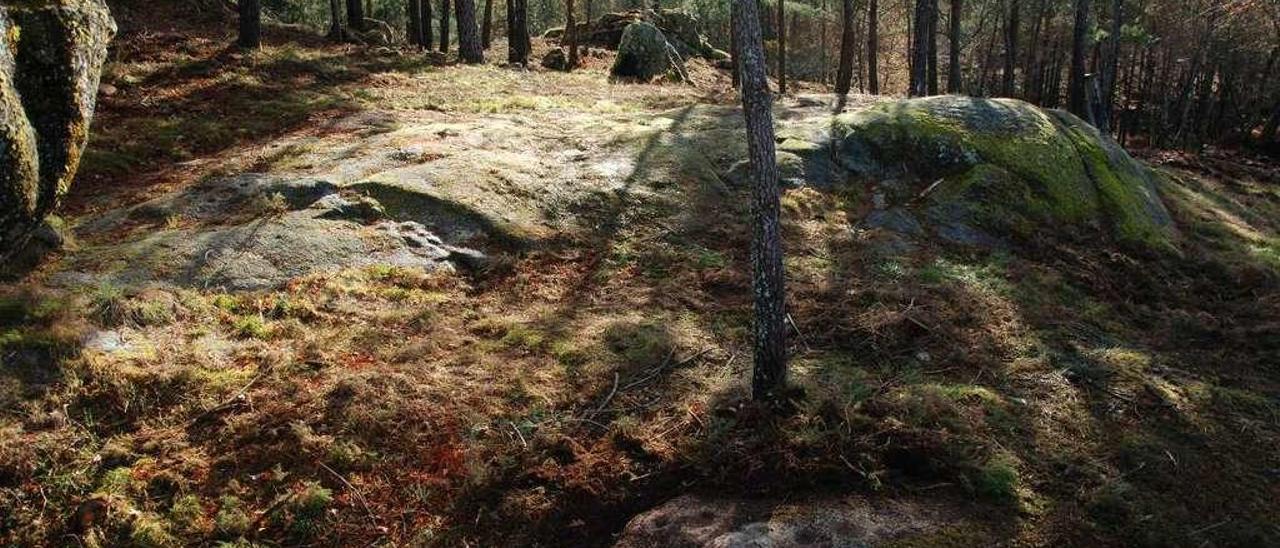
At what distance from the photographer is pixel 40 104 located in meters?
6.05

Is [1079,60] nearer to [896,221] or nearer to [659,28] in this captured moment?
[896,221]

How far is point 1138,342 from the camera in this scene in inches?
337

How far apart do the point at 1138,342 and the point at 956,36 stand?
1989 centimetres

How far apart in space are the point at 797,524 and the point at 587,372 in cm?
268

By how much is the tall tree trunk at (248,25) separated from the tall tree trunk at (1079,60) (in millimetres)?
21103

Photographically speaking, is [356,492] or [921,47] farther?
[921,47]

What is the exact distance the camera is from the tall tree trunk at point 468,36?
914 inches

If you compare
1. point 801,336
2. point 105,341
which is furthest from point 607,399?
point 105,341

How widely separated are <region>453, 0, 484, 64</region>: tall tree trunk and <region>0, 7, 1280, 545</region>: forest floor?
11.6 meters

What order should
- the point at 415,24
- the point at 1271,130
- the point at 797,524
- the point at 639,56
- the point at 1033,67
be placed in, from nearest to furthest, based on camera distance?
1. the point at 797,524
2. the point at 639,56
3. the point at 415,24
4. the point at 1271,130
5. the point at 1033,67

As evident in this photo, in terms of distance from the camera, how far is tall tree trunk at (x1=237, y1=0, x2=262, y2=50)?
18.7m

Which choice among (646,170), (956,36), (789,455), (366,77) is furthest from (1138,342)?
(956,36)

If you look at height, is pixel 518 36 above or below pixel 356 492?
above

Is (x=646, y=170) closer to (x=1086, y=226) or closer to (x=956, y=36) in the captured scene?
(x=1086, y=226)
